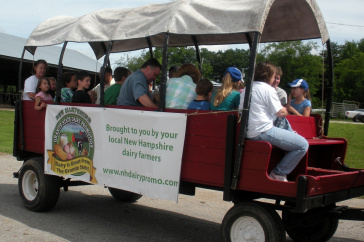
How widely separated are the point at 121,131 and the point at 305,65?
3533cm

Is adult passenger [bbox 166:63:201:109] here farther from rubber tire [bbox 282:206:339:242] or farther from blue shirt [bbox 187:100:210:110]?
rubber tire [bbox 282:206:339:242]

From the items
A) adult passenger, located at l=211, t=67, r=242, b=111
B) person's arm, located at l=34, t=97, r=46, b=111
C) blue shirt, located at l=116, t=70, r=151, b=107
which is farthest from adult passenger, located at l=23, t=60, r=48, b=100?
adult passenger, located at l=211, t=67, r=242, b=111

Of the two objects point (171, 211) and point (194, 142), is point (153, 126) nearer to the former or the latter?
point (194, 142)

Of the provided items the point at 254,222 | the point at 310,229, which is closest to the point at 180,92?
the point at 254,222

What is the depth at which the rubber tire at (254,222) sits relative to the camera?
418 centimetres

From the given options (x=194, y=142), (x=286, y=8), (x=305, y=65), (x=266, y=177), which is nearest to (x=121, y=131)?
(x=194, y=142)

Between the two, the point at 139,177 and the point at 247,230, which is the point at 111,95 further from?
the point at 247,230

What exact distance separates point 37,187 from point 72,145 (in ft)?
3.54

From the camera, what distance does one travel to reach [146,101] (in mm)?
5367

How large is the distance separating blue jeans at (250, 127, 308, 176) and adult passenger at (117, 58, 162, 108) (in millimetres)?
1502

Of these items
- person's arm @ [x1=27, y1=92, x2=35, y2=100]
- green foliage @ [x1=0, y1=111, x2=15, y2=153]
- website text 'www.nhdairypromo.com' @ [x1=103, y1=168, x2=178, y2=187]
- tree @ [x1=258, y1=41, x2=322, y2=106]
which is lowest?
green foliage @ [x1=0, y1=111, x2=15, y2=153]

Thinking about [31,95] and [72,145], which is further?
[31,95]

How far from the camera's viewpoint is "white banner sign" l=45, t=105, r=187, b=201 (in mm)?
4879

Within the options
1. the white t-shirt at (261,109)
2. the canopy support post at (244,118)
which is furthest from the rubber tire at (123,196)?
the white t-shirt at (261,109)
